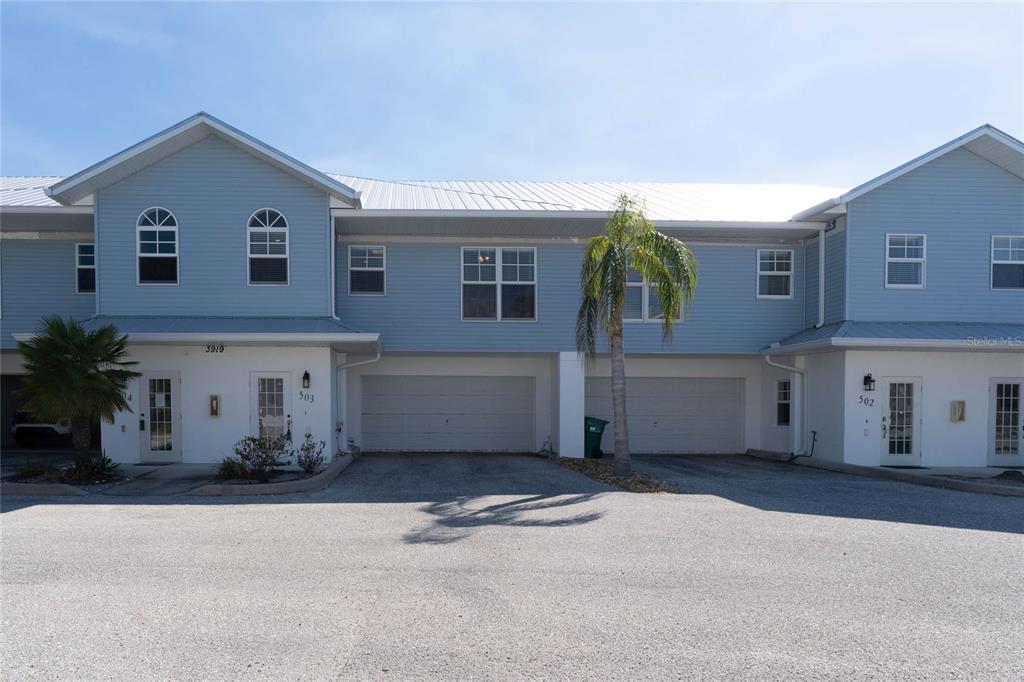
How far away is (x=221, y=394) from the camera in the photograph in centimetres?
1530

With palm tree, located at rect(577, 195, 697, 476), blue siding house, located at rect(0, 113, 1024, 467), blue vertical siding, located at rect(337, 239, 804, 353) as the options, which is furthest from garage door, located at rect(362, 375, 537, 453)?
palm tree, located at rect(577, 195, 697, 476)

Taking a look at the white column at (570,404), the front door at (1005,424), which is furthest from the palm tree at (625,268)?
the front door at (1005,424)

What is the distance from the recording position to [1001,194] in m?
16.4

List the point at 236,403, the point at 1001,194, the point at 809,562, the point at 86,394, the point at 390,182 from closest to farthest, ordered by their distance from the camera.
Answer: the point at 809,562 < the point at 86,394 < the point at 236,403 < the point at 1001,194 < the point at 390,182

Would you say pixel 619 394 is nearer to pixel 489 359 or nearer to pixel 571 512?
pixel 571 512

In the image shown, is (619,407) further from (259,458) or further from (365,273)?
(365,273)

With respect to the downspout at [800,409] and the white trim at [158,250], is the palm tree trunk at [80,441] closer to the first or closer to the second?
the white trim at [158,250]

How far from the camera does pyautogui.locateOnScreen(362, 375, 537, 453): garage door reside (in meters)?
19.1

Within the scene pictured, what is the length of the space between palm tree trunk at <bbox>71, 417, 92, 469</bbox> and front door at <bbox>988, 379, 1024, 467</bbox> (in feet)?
60.4

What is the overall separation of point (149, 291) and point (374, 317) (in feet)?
15.8

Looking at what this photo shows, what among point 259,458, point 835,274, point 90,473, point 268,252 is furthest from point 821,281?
point 90,473

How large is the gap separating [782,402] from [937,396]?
3689mm

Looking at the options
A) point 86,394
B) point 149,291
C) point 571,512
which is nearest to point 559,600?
point 571,512

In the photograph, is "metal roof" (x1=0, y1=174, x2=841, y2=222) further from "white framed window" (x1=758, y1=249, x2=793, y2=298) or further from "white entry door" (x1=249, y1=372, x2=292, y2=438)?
"white entry door" (x1=249, y1=372, x2=292, y2=438)
